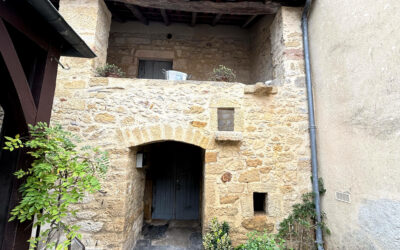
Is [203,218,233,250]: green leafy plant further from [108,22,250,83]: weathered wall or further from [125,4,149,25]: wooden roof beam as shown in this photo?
[125,4,149,25]: wooden roof beam

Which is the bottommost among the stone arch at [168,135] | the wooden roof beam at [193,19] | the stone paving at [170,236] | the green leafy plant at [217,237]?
the stone paving at [170,236]

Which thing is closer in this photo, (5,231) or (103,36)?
(5,231)

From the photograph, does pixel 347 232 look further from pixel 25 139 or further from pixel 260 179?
pixel 25 139

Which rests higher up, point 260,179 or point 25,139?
point 25,139

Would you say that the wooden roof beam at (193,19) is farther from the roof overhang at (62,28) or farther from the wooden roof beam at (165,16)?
the roof overhang at (62,28)

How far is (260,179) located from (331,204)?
1.01 metres

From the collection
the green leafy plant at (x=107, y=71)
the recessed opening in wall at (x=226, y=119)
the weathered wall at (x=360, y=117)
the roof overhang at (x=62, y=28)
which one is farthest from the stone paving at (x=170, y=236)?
the roof overhang at (x=62, y=28)

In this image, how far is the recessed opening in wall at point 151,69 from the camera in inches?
197

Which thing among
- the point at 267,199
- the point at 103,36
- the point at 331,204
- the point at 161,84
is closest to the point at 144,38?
the point at 103,36

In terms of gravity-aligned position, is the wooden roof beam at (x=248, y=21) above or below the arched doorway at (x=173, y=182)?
above

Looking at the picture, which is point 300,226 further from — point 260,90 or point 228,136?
point 260,90

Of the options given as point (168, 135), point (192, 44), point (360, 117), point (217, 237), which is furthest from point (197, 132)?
point (192, 44)

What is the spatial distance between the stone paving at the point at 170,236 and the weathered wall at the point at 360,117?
2.16 m

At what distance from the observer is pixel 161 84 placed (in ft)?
10.5
